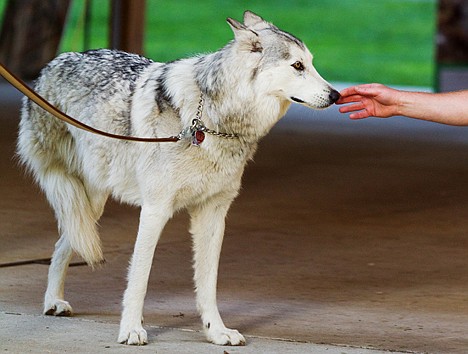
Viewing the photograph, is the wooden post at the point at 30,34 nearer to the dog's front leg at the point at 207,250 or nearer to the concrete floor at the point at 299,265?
the concrete floor at the point at 299,265

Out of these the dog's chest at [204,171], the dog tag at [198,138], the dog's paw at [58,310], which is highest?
the dog tag at [198,138]

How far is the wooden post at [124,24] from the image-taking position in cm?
2309

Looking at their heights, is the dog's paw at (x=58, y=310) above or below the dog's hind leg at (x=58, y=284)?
below

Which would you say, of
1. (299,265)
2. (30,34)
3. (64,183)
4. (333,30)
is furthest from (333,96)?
(333,30)

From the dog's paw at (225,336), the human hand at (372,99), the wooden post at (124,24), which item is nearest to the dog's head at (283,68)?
the human hand at (372,99)

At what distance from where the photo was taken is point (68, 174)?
6.36 meters

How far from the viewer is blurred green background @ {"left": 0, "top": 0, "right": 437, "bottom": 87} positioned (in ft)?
94.1

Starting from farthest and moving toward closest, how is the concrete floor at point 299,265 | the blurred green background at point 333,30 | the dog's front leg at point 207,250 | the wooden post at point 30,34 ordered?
the blurred green background at point 333,30
the wooden post at point 30,34
the concrete floor at point 299,265
the dog's front leg at point 207,250

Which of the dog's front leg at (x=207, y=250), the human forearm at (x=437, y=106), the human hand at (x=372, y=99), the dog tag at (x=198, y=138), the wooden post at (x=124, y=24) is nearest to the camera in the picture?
the human forearm at (x=437, y=106)

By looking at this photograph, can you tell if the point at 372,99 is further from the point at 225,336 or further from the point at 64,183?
the point at 64,183

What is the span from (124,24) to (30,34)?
79.9 inches

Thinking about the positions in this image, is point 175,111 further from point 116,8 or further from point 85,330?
point 116,8

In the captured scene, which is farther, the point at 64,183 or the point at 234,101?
the point at 64,183

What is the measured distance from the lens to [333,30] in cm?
3081
